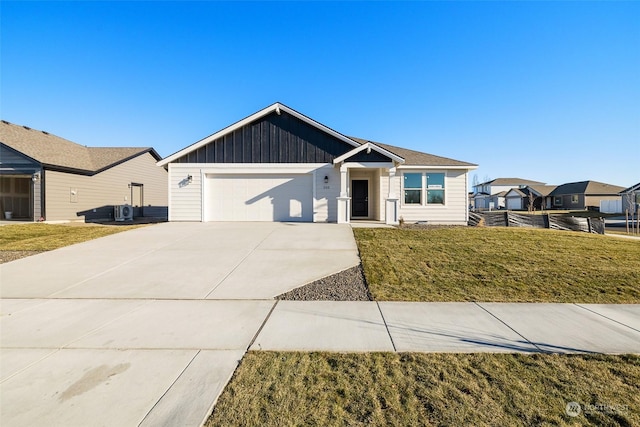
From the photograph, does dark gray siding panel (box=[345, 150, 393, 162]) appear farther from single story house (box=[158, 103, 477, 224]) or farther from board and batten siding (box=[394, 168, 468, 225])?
board and batten siding (box=[394, 168, 468, 225])

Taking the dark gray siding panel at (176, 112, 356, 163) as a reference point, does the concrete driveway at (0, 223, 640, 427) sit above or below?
below

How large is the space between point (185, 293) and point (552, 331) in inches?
213

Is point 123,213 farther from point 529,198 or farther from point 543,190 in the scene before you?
point 543,190

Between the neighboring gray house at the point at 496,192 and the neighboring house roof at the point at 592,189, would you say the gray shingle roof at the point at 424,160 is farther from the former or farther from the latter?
the neighboring gray house at the point at 496,192

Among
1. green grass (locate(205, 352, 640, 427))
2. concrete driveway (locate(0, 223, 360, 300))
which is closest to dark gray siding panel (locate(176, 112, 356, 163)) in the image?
concrete driveway (locate(0, 223, 360, 300))

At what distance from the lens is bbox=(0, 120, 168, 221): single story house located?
46.1 feet

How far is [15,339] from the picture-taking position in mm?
3205

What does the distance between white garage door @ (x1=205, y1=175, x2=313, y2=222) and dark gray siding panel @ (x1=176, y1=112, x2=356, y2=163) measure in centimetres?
91

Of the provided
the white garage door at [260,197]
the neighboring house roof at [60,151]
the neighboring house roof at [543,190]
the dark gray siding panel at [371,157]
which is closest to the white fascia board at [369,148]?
the dark gray siding panel at [371,157]

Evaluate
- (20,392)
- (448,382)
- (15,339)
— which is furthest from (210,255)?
(448,382)

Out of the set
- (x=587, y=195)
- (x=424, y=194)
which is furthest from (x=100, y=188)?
(x=587, y=195)

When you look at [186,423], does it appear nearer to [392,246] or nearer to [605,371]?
[605,371]

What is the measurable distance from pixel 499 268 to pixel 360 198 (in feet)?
28.7

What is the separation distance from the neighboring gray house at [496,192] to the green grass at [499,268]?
168 ft
